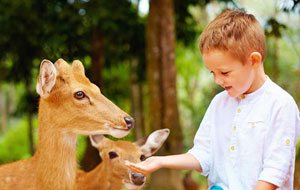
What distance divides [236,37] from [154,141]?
2.45 metres

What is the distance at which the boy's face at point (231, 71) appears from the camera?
299cm

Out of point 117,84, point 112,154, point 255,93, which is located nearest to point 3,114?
point 117,84

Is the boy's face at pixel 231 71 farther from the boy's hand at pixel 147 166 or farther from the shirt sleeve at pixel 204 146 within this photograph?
the boy's hand at pixel 147 166

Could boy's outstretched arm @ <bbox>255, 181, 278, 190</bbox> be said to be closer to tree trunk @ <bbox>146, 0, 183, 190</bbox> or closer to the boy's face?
the boy's face

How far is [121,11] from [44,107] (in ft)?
18.4

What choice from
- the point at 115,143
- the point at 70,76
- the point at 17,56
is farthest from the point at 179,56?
the point at 70,76

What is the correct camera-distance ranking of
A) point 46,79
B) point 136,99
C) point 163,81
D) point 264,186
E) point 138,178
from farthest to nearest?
1. point 136,99
2. point 163,81
3. point 138,178
4. point 46,79
5. point 264,186

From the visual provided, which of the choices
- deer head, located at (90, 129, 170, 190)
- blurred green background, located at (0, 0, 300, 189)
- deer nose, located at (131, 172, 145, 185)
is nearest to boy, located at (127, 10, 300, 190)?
deer nose, located at (131, 172, 145, 185)

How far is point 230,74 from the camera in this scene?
3006mm

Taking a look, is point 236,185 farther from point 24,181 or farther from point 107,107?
point 24,181

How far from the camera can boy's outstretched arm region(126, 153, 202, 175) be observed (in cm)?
306

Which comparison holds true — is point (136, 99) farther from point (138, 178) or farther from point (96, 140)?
point (138, 178)

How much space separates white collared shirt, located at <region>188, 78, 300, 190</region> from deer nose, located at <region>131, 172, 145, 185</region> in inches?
61.5

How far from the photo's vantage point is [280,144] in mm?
2939
